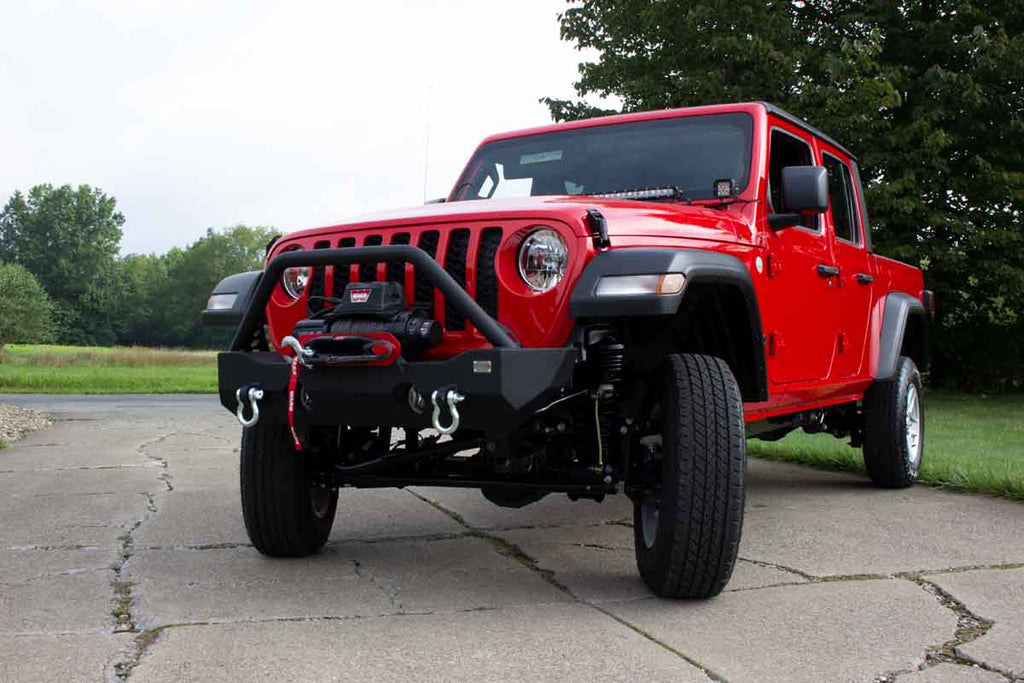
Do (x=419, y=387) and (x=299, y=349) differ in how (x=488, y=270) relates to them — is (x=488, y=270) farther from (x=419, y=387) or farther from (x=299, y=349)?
(x=299, y=349)

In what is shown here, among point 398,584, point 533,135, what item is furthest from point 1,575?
point 533,135

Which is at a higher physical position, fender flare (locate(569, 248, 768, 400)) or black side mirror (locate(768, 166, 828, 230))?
black side mirror (locate(768, 166, 828, 230))

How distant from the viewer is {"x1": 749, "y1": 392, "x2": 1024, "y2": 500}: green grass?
6.31 metres

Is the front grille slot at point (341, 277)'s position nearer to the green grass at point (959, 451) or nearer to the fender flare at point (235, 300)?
the fender flare at point (235, 300)

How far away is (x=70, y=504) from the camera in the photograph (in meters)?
6.06

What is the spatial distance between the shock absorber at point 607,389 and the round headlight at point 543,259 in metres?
0.34

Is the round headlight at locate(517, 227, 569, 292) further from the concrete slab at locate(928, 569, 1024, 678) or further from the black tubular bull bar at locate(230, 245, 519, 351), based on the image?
the concrete slab at locate(928, 569, 1024, 678)

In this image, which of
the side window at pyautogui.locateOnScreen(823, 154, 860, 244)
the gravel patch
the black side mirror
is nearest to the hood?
the black side mirror

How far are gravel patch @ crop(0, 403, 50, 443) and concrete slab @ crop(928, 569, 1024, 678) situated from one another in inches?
343

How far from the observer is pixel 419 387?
11.5ft

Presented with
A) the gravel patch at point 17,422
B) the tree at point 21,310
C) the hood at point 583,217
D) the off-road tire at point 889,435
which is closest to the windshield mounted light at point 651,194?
the hood at point 583,217

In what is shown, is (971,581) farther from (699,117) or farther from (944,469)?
(944,469)

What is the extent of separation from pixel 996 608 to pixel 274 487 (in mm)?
2837

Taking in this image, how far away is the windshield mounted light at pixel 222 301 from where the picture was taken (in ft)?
14.1
